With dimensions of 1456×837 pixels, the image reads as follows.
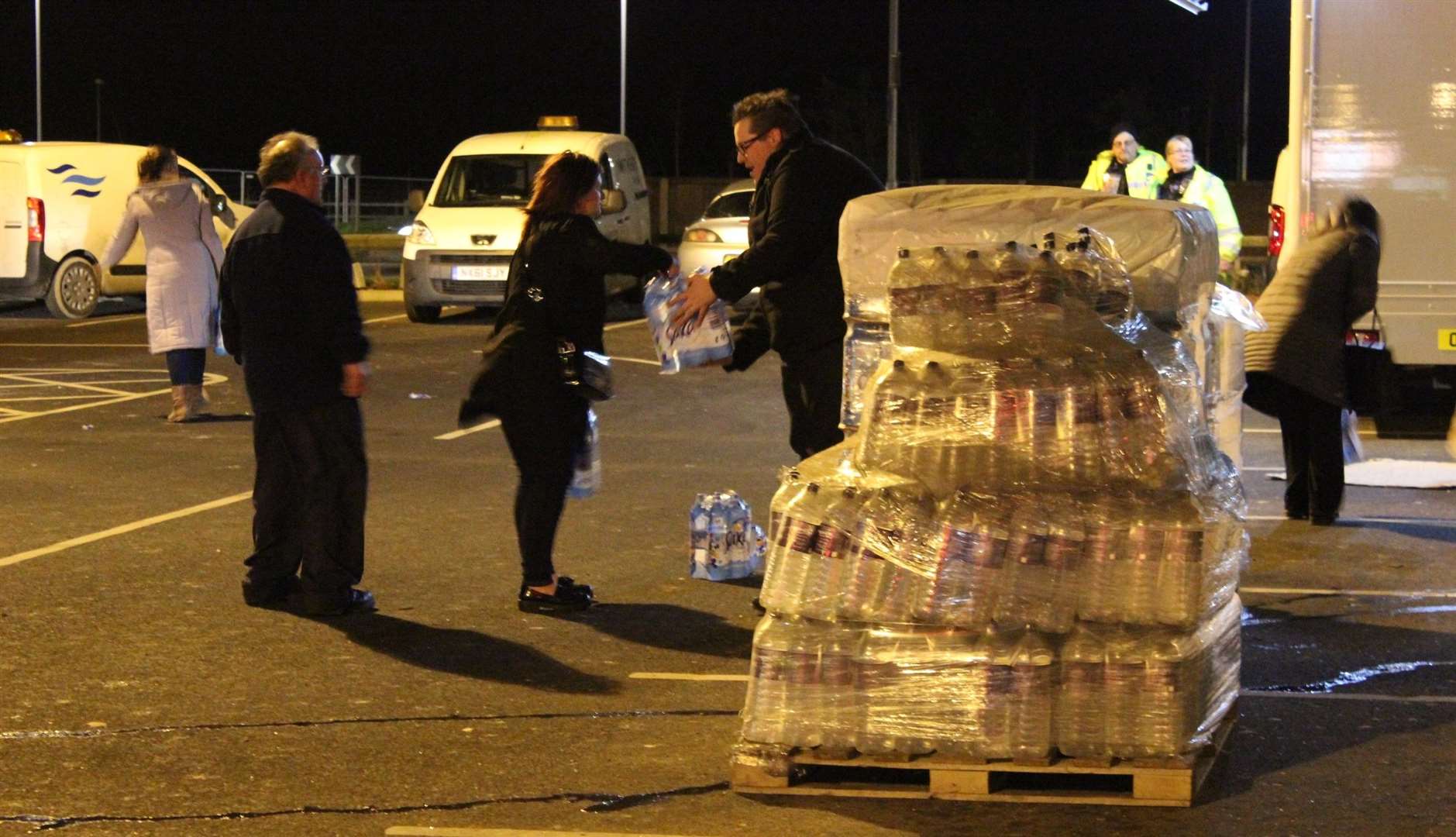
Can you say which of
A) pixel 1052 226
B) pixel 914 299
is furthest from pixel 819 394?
pixel 914 299

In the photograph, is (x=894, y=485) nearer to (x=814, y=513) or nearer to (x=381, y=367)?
(x=814, y=513)

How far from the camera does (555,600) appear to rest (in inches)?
301

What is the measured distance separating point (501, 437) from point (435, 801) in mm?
7498

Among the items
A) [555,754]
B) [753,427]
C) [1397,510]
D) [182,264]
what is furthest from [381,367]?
[555,754]

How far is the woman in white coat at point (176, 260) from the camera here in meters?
13.0

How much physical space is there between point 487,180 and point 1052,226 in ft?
53.5

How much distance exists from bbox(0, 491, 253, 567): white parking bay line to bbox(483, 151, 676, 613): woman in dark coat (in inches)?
102

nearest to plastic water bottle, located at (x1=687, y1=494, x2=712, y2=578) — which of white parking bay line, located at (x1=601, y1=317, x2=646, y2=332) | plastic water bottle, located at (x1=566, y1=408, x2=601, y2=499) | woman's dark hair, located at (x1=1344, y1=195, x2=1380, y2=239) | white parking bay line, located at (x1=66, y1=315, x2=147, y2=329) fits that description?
plastic water bottle, located at (x1=566, y1=408, x2=601, y2=499)

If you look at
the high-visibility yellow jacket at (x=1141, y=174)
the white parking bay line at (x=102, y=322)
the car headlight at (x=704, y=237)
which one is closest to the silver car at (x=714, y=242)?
the car headlight at (x=704, y=237)

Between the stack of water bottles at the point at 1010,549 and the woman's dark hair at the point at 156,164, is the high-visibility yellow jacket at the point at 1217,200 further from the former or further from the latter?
the stack of water bottles at the point at 1010,549

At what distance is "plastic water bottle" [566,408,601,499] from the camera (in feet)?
25.3

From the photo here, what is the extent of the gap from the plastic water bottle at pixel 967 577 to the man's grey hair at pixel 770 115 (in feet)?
9.08

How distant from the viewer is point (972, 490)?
215 inches

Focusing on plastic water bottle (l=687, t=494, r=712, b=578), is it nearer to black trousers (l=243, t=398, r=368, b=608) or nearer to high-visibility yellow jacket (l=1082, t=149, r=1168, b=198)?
black trousers (l=243, t=398, r=368, b=608)
